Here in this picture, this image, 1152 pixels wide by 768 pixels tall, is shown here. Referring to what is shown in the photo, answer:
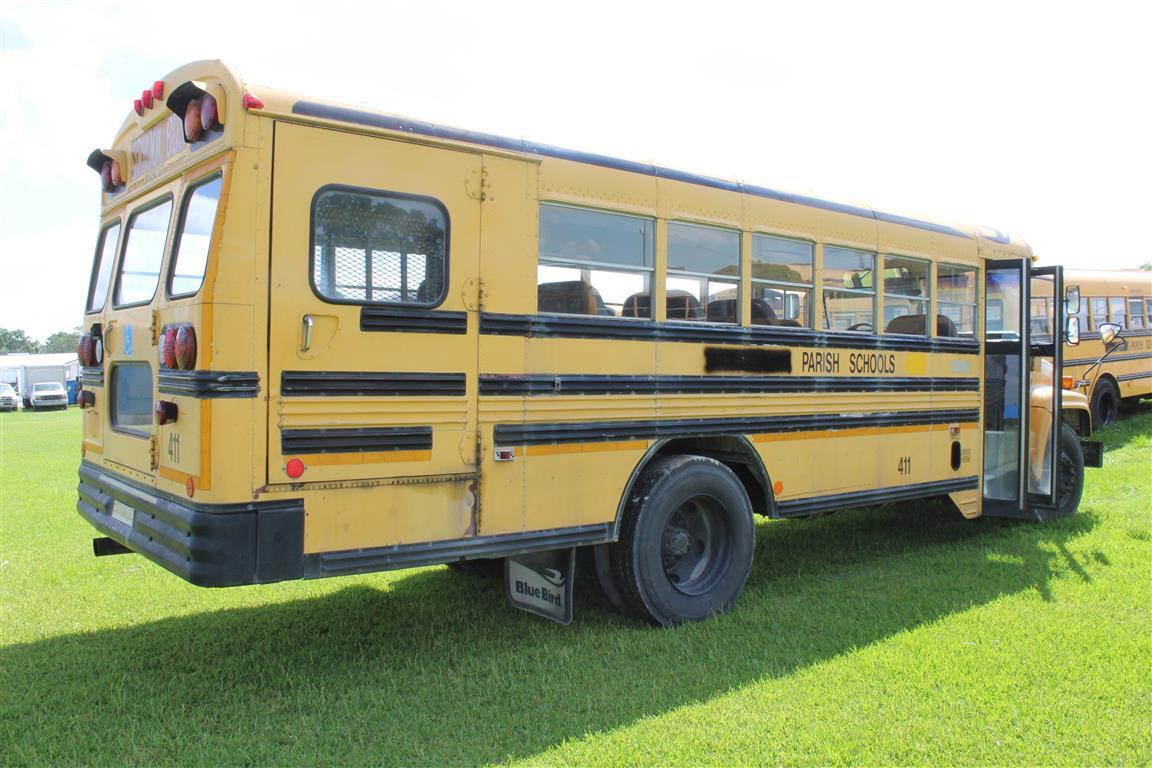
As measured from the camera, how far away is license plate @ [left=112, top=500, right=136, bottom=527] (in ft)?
14.9

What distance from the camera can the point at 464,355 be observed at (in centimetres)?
445

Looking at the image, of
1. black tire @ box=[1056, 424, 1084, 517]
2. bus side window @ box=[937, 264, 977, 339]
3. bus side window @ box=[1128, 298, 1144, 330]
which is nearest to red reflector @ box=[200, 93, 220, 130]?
bus side window @ box=[937, 264, 977, 339]

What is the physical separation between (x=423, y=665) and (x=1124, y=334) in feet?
44.0

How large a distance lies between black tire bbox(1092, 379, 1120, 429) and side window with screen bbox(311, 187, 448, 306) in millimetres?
12501

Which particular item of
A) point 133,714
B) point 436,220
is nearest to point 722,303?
point 436,220

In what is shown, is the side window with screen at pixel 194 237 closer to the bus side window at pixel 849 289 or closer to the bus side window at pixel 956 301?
the bus side window at pixel 849 289

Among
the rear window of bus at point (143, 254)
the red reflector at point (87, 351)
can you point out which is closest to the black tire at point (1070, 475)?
the rear window of bus at point (143, 254)

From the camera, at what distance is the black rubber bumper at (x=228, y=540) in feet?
12.5

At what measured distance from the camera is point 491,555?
452cm

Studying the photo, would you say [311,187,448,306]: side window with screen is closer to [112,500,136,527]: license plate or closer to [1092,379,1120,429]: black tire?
[112,500,136,527]: license plate

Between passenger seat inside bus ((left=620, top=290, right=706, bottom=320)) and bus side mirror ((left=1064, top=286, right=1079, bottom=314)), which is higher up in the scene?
bus side mirror ((left=1064, top=286, right=1079, bottom=314))

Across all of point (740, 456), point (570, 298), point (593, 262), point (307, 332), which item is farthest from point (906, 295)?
point (307, 332)

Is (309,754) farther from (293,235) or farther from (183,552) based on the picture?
(293,235)

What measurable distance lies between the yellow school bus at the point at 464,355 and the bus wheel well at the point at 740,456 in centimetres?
2
